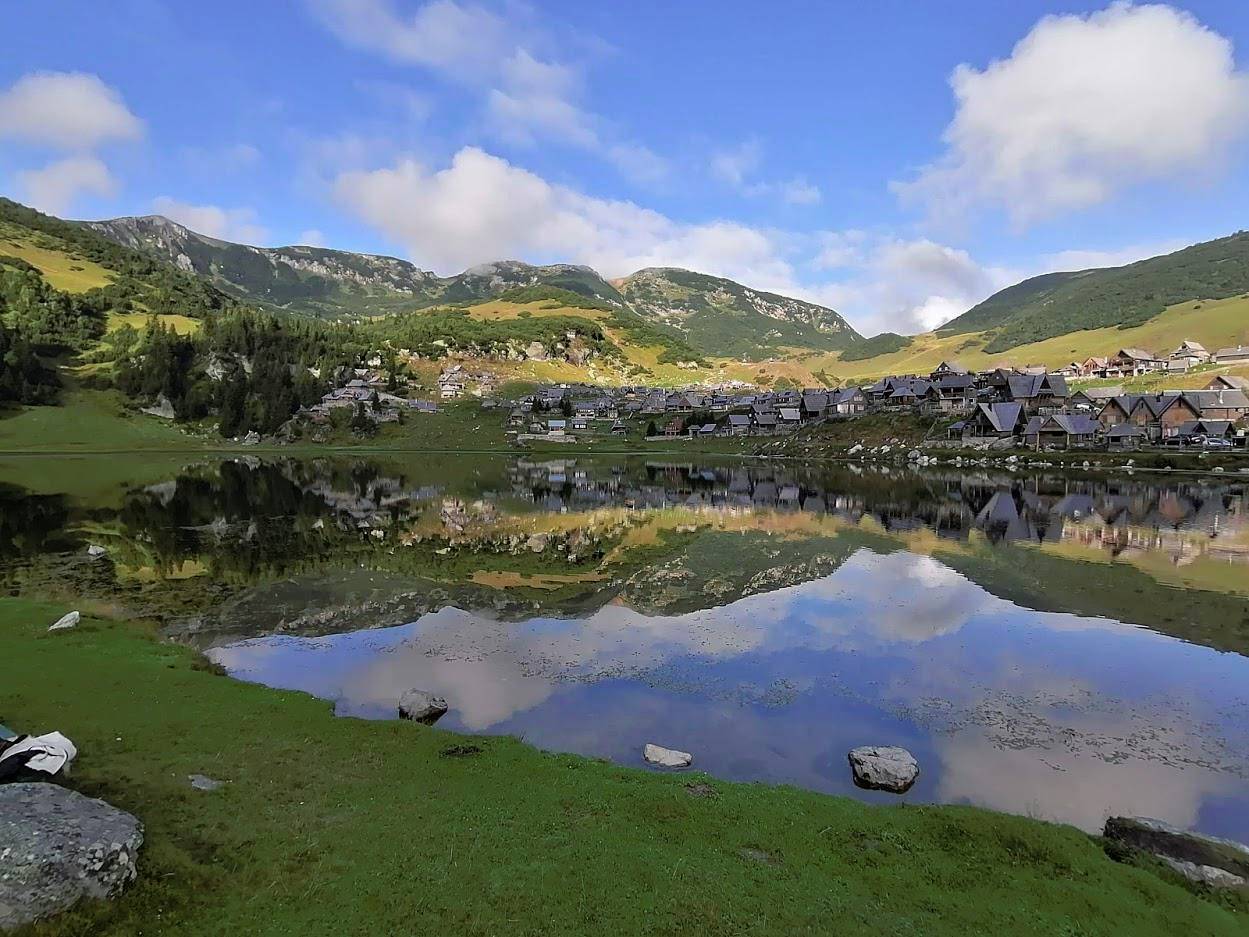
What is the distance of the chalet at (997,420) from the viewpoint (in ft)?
449

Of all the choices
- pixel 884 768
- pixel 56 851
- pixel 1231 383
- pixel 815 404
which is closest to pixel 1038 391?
pixel 1231 383

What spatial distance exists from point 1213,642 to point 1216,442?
115059 mm

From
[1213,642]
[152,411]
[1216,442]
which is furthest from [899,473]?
[152,411]

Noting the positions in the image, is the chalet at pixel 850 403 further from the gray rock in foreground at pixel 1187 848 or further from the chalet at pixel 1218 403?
the gray rock in foreground at pixel 1187 848

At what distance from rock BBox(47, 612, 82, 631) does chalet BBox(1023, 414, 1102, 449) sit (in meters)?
146

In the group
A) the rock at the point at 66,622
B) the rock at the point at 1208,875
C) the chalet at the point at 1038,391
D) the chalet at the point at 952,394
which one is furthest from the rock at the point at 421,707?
the chalet at the point at 1038,391

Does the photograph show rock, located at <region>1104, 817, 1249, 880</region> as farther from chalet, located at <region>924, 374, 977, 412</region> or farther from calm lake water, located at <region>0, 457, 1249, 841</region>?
chalet, located at <region>924, 374, 977, 412</region>

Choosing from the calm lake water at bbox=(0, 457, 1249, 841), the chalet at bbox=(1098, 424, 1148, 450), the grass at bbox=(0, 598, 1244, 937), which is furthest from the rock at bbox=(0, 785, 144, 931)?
the chalet at bbox=(1098, 424, 1148, 450)

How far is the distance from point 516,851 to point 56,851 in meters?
7.22

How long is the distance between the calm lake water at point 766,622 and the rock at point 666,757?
686 mm

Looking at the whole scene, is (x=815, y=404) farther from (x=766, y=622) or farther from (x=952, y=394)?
(x=766, y=622)

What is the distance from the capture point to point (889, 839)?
559 inches

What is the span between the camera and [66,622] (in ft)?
90.1

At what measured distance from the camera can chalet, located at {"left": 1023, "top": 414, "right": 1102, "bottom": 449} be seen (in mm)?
126325
